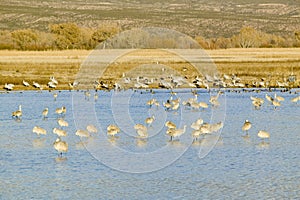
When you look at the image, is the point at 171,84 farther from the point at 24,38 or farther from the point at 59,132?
the point at 24,38

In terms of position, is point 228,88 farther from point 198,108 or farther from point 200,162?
point 200,162

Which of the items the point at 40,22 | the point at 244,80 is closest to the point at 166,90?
the point at 244,80

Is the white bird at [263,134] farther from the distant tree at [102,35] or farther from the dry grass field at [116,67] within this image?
the distant tree at [102,35]

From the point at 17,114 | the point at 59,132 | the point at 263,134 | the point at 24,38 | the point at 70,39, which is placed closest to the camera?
the point at 263,134

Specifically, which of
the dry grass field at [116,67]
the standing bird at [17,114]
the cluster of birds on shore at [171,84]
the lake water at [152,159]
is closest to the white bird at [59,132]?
the lake water at [152,159]

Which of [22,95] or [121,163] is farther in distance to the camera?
[22,95]

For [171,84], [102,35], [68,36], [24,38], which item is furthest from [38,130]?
[68,36]

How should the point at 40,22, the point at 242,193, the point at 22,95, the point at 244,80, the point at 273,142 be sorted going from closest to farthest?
1. the point at 242,193
2. the point at 273,142
3. the point at 22,95
4. the point at 244,80
5. the point at 40,22
